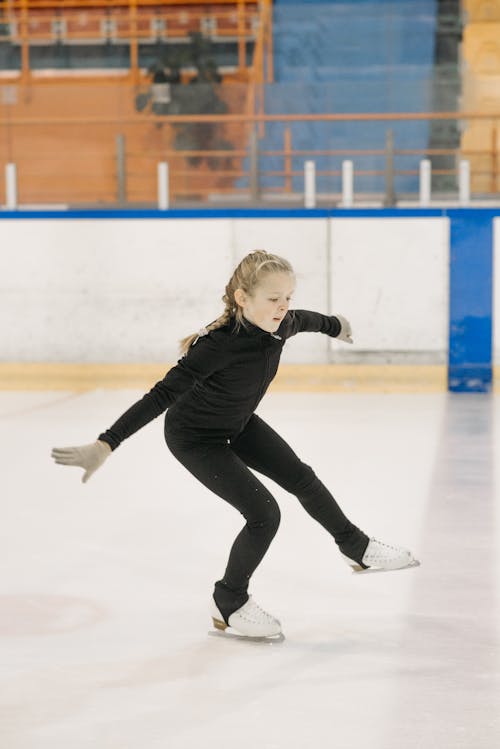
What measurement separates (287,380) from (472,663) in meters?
5.28

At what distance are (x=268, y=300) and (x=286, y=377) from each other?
522 cm

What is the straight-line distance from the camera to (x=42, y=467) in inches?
207

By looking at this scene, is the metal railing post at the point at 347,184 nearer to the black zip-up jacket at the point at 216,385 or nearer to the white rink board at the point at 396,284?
the white rink board at the point at 396,284

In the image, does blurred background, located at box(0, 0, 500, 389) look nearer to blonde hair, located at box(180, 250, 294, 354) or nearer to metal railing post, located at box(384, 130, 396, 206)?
metal railing post, located at box(384, 130, 396, 206)

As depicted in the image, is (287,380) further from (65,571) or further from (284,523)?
(65,571)

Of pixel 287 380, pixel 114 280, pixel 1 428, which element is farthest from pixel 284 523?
pixel 114 280

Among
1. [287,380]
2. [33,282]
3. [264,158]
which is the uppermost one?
[264,158]

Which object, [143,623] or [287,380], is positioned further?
[287,380]

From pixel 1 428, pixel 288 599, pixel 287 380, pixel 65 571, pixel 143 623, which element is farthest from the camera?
pixel 287 380

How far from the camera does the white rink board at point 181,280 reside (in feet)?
26.0

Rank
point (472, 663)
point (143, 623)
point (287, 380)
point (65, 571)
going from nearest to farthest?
point (472, 663) → point (143, 623) → point (65, 571) → point (287, 380)

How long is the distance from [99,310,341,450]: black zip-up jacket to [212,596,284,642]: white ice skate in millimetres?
420

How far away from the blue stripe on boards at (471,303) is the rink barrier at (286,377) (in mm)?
145

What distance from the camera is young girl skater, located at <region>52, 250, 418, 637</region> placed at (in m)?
2.79
